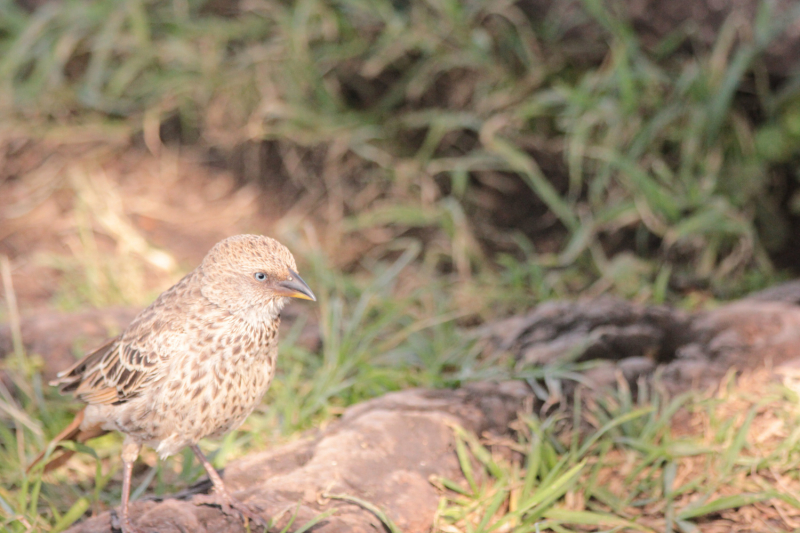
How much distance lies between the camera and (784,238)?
4.35 metres

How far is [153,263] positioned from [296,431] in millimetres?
1852

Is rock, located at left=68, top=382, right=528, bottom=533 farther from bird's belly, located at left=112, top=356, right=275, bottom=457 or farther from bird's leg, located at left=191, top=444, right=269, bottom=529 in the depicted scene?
bird's belly, located at left=112, top=356, right=275, bottom=457

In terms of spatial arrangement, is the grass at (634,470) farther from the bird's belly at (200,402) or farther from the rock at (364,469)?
the bird's belly at (200,402)

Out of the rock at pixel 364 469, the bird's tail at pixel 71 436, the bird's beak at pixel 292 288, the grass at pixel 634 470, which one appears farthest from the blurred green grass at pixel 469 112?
the bird's tail at pixel 71 436

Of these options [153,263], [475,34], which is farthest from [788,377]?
[153,263]

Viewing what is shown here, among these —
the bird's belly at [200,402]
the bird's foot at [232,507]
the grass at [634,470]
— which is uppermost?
the bird's belly at [200,402]

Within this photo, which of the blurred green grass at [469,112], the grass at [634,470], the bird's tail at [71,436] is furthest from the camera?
the blurred green grass at [469,112]

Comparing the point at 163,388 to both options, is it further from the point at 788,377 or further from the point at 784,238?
the point at 784,238

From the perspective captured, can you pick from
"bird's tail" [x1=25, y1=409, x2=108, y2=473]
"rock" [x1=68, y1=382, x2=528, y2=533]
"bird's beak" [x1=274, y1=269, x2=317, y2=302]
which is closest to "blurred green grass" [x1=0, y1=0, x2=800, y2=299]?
"rock" [x1=68, y1=382, x2=528, y2=533]

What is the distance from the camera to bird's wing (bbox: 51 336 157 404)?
94.4 inches

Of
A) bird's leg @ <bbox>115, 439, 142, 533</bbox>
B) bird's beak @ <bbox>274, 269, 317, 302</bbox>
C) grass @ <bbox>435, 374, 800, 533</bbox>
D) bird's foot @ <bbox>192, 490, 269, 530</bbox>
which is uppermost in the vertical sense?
bird's beak @ <bbox>274, 269, 317, 302</bbox>

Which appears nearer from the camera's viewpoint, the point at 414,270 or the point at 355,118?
the point at 414,270

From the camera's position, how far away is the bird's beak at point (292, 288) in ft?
7.66

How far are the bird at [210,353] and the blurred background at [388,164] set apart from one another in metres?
0.84
